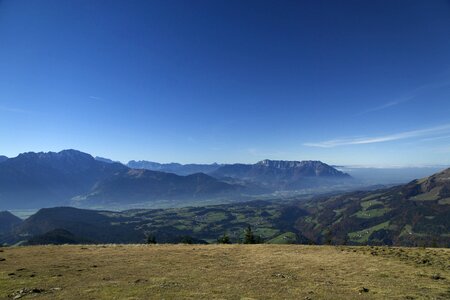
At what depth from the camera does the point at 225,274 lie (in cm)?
2962

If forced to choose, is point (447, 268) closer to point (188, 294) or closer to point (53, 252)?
point (188, 294)

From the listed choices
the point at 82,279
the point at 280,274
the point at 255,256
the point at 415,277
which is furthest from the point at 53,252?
the point at 415,277

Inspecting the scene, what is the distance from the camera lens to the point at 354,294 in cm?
2280

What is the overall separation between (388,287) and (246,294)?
1225 cm

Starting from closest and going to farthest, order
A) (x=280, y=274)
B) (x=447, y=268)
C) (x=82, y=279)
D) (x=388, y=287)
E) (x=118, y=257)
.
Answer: (x=388, y=287)
(x=82, y=279)
(x=280, y=274)
(x=447, y=268)
(x=118, y=257)

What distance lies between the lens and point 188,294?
2238 cm

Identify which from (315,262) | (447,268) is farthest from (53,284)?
(447,268)

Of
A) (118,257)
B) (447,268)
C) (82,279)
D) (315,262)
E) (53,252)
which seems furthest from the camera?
(53,252)

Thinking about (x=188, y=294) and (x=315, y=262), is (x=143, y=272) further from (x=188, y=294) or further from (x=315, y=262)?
(x=315, y=262)

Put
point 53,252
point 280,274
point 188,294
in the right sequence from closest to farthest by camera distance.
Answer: point 188,294, point 280,274, point 53,252

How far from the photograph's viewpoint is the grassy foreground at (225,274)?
75.0 ft

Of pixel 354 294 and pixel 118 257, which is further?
pixel 118 257

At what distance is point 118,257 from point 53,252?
1163cm

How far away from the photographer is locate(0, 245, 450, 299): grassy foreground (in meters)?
22.9
